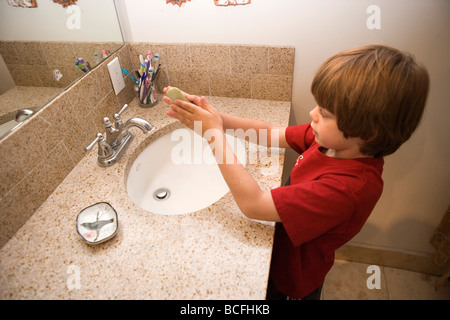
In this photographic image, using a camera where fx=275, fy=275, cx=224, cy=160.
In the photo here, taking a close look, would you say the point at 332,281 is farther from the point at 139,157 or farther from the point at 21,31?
the point at 21,31

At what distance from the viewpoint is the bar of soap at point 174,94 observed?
0.75 m

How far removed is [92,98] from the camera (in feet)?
3.10

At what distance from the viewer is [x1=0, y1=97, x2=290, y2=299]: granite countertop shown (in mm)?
557

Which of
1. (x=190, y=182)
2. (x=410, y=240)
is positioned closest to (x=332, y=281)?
(x=410, y=240)

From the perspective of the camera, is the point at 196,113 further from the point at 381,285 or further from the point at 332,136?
the point at 381,285

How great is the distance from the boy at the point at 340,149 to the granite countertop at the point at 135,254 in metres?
0.09

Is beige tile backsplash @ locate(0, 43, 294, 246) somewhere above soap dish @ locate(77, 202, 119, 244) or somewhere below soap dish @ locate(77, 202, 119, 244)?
above

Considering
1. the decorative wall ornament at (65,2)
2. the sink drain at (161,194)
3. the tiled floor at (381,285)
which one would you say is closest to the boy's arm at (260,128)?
the sink drain at (161,194)

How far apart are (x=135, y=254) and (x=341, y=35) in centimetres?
95

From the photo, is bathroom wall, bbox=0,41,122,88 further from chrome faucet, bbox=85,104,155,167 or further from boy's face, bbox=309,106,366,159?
boy's face, bbox=309,106,366,159

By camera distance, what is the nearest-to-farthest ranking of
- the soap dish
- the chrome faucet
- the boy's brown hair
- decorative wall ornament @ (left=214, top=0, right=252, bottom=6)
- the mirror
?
the boy's brown hair < the soap dish < the mirror < the chrome faucet < decorative wall ornament @ (left=214, top=0, right=252, bottom=6)

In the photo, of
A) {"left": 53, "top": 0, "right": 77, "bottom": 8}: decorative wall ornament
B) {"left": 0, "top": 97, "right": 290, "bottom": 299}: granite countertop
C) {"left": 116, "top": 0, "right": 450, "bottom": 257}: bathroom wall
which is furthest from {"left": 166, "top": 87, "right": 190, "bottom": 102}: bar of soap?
{"left": 53, "top": 0, "right": 77, "bottom": 8}: decorative wall ornament

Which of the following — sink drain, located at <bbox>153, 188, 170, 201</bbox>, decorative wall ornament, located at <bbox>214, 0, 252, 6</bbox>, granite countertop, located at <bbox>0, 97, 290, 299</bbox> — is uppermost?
decorative wall ornament, located at <bbox>214, 0, 252, 6</bbox>

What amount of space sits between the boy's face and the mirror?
2.41 feet
